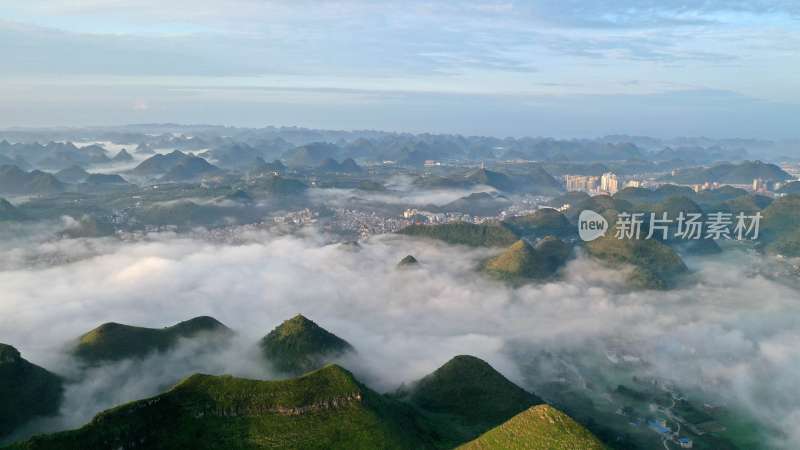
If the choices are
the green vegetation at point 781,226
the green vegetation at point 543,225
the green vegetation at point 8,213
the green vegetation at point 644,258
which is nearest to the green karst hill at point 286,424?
the green vegetation at point 644,258

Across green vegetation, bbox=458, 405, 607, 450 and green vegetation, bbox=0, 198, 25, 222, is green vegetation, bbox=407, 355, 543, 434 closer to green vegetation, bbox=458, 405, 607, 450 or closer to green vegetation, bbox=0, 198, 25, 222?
green vegetation, bbox=458, 405, 607, 450

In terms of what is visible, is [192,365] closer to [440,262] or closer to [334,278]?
[334,278]

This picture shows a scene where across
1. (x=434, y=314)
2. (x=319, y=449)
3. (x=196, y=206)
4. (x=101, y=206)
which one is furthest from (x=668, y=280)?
(x=101, y=206)

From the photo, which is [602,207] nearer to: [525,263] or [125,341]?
[525,263]

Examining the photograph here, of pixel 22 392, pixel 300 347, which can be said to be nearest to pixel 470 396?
pixel 300 347

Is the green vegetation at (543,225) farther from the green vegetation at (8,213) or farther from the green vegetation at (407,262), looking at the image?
the green vegetation at (8,213)
